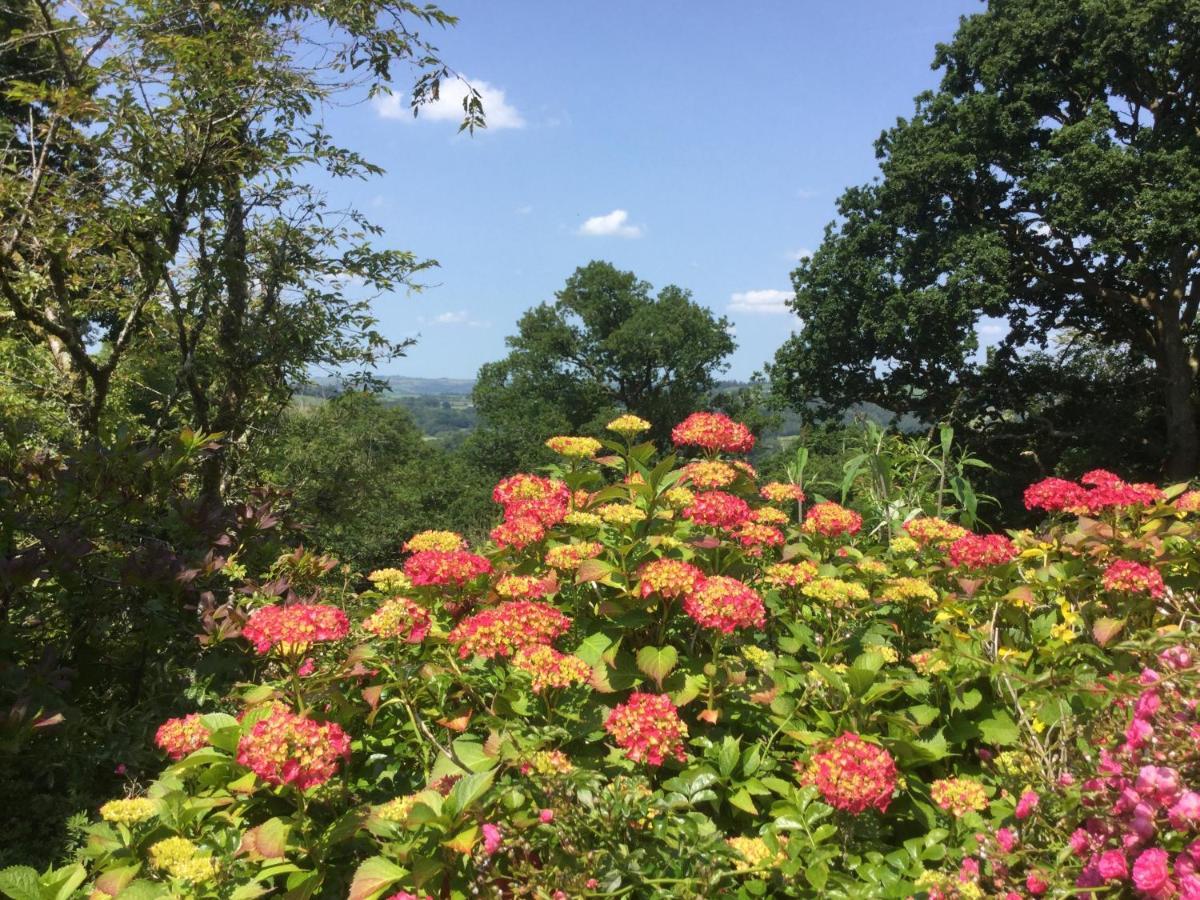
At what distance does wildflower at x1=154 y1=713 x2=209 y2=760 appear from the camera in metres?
1.44

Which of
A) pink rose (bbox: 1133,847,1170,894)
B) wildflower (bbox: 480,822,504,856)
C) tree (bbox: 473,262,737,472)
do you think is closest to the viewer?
pink rose (bbox: 1133,847,1170,894)

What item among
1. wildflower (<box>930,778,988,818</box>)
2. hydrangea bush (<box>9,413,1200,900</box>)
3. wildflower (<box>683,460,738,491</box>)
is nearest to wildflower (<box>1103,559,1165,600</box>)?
hydrangea bush (<box>9,413,1200,900</box>)

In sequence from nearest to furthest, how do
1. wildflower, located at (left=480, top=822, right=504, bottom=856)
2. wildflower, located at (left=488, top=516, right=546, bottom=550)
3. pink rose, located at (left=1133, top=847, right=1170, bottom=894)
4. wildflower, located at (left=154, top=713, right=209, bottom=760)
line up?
1. pink rose, located at (left=1133, top=847, right=1170, bottom=894)
2. wildflower, located at (left=480, top=822, right=504, bottom=856)
3. wildflower, located at (left=154, top=713, right=209, bottom=760)
4. wildflower, located at (left=488, top=516, right=546, bottom=550)

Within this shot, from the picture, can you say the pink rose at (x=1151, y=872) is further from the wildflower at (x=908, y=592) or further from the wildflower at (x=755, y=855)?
the wildflower at (x=908, y=592)

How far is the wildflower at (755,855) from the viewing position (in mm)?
1228

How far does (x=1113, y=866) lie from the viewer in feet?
3.30

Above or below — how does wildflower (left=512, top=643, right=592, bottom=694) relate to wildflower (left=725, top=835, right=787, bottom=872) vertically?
above

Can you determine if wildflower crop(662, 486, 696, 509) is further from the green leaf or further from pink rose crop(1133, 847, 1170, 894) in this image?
pink rose crop(1133, 847, 1170, 894)

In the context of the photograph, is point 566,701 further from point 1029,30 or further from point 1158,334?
point 1158,334

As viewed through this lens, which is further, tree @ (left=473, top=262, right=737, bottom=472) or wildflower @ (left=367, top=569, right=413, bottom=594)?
tree @ (left=473, top=262, right=737, bottom=472)

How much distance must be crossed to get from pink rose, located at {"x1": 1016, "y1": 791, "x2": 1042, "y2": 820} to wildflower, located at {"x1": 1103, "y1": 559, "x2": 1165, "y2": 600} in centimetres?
70

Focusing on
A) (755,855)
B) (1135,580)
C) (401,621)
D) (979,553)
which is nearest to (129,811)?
(401,621)

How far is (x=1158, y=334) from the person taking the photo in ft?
42.0

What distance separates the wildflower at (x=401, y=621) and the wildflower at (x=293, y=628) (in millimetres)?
77
